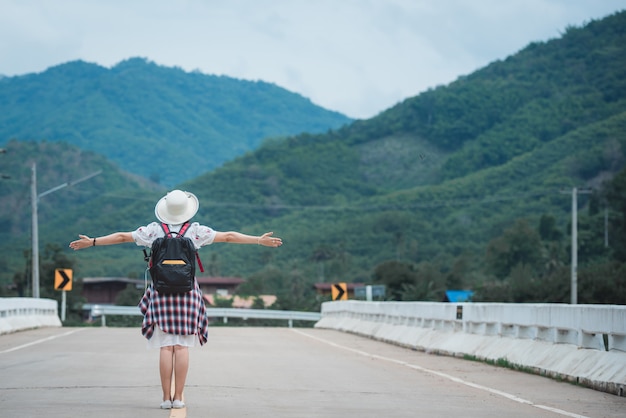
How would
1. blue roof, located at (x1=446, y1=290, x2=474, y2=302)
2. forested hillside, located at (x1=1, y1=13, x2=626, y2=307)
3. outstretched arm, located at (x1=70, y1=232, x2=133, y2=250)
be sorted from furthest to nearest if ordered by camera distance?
forested hillside, located at (x1=1, y1=13, x2=626, y2=307), blue roof, located at (x1=446, y1=290, x2=474, y2=302), outstretched arm, located at (x1=70, y1=232, x2=133, y2=250)

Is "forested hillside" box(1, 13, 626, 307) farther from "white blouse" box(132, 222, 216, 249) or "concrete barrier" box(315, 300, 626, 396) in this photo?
"white blouse" box(132, 222, 216, 249)

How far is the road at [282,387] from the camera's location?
1027 cm

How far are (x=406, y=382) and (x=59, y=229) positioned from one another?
14434cm

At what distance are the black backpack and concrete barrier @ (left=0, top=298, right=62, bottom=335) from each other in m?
18.3

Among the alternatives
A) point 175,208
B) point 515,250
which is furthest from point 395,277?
point 175,208

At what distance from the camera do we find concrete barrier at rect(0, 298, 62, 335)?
28578 mm

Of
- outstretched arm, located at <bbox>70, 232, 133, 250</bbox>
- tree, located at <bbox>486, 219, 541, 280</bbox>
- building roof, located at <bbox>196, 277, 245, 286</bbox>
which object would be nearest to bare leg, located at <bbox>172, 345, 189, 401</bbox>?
outstretched arm, located at <bbox>70, 232, 133, 250</bbox>

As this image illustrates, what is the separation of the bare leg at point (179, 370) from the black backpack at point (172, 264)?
55cm

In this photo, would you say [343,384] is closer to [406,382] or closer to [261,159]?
[406,382]

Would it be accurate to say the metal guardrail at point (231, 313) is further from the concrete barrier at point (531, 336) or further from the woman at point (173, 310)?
the woman at point (173, 310)

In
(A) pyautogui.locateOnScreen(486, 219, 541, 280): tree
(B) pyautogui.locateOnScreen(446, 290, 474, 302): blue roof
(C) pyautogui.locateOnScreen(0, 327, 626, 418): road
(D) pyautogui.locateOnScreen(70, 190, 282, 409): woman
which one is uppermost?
(A) pyautogui.locateOnScreen(486, 219, 541, 280): tree

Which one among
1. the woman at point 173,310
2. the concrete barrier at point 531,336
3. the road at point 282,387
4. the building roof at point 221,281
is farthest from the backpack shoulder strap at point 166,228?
the building roof at point 221,281

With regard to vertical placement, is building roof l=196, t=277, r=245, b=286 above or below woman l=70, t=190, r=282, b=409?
below

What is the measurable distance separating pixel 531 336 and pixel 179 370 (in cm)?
811
